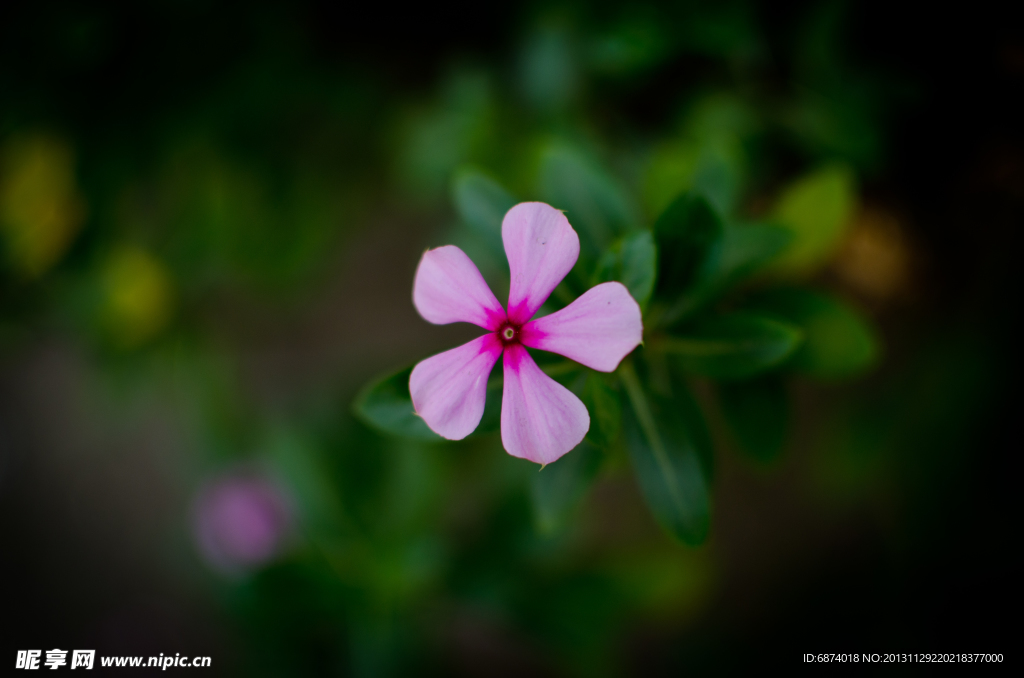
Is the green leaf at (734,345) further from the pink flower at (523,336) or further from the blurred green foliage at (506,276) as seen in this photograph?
the pink flower at (523,336)

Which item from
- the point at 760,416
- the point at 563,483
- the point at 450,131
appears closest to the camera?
the point at 563,483

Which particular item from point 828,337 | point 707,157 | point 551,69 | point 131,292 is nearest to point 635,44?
point 551,69

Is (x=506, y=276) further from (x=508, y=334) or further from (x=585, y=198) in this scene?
(x=508, y=334)

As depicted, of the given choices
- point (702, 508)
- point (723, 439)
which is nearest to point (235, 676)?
point (723, 439)

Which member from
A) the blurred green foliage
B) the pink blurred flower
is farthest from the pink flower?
the pink blurred flower

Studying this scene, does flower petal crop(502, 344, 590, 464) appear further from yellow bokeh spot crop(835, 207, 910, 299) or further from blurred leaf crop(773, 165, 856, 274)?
yellow bokeh spot crop(835, 207, 910, 299)

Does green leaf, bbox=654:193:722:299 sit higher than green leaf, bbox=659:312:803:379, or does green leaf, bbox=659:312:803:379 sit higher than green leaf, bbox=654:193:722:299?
green leaf, bbox=654:193:722:299
